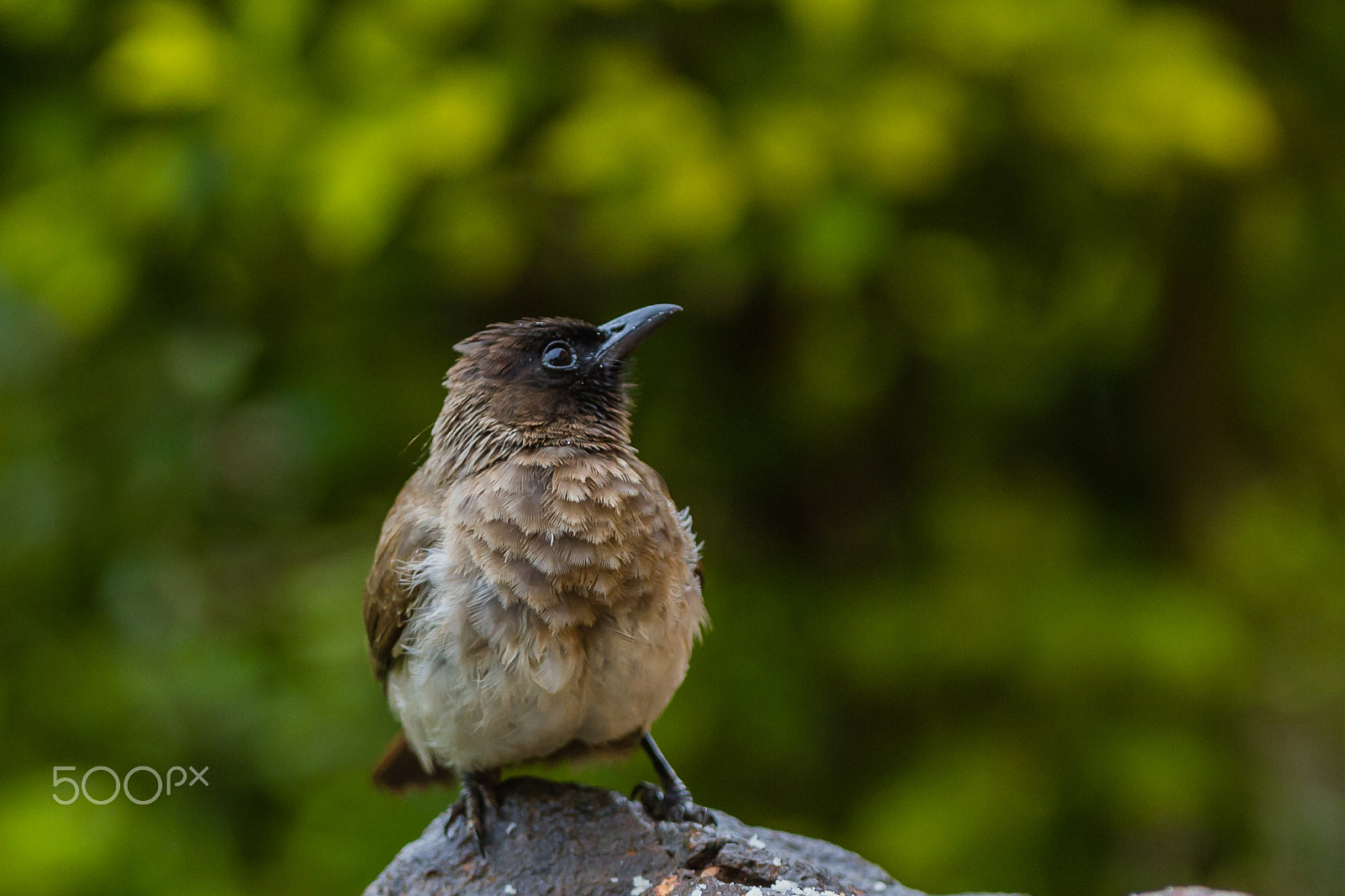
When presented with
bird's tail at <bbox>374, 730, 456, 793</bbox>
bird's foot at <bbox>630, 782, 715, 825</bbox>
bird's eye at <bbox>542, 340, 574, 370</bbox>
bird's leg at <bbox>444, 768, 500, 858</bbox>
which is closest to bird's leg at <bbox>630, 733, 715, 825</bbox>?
bird's foot at <bbox>630, 782, 715, 825</bbox>

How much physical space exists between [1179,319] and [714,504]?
1.90 m

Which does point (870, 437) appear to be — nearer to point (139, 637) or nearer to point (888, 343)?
point (888, 343)

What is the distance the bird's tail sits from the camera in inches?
155

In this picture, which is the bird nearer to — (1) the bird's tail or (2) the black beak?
(2) the black beak

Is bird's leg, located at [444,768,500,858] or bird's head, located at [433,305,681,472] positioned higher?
bird's head, located at [433,305,681,472]

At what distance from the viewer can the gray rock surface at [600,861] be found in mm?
2926

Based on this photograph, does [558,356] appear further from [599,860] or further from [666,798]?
[599,860]

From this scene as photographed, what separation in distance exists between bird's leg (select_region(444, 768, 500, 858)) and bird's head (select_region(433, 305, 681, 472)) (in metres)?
0.76

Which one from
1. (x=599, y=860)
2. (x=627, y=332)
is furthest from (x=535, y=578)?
(x=627, y=332)

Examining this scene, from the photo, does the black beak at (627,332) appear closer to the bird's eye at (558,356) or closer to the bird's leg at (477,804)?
the bird's eye at (558,356)

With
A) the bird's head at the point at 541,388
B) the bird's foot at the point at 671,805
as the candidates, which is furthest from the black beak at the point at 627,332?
the bird's foot at the point at 671,805

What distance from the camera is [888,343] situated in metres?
4.98

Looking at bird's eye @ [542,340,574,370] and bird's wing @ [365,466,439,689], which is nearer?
bird's wing @ [365,466,439,689]

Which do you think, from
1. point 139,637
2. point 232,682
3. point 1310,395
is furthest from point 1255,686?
point 139,637
